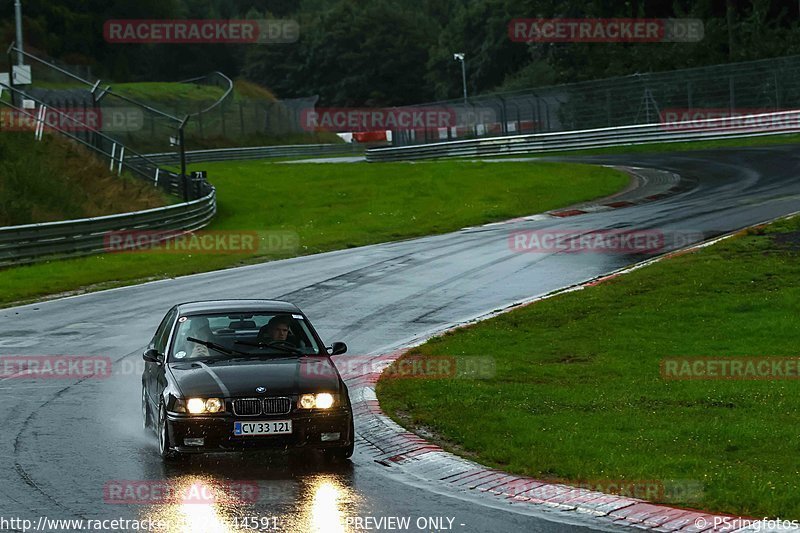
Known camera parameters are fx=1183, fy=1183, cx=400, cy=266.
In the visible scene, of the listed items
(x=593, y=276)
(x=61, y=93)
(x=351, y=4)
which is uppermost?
(x=351, y=4)

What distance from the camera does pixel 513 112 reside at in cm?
5803

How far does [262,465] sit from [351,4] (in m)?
120

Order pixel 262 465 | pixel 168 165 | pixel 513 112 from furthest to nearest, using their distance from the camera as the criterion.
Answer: pixel 168 165 < pixel 513 112 < pixel 262 465

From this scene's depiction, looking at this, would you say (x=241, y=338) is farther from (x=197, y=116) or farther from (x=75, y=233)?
(x=197, y=116)

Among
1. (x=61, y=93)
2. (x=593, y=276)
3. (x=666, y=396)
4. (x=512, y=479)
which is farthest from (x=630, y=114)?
(x=512, y=479)

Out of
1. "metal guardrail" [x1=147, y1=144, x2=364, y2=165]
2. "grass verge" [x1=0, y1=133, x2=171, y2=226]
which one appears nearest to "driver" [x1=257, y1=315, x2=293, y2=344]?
"grass verge" [x1=0, y1=133, x2=171, y2=226]

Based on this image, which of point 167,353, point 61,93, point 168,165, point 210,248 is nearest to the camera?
point 167,353

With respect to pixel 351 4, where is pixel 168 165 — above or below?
below

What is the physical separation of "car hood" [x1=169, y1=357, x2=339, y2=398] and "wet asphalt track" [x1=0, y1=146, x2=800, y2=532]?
71cm

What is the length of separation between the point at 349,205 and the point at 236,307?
102 ft

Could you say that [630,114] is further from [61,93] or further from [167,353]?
[167,353]

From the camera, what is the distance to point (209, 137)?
79812 millimetres

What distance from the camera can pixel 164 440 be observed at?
10328 millimetres

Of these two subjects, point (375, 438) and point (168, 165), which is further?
point (168, 165)
